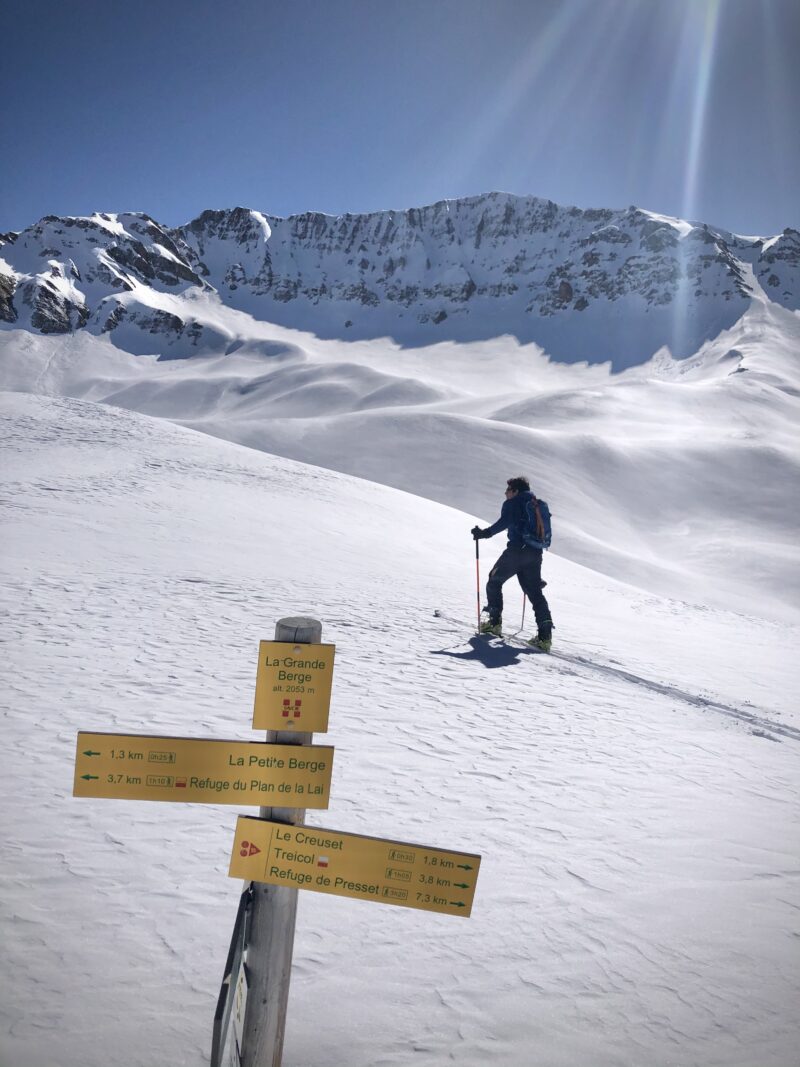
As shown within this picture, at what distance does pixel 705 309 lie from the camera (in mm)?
126312

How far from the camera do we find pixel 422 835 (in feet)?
12.8

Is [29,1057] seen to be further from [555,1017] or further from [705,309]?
[705,309]

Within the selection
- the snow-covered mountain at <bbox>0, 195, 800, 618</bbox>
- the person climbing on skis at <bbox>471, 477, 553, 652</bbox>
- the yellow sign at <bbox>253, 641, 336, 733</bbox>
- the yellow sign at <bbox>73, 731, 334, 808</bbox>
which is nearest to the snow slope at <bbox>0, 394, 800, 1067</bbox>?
the person climbing on skis at <bbox>471, 477, 553, 652</bbox>

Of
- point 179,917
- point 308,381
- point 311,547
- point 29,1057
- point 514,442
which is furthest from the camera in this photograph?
point 308,381

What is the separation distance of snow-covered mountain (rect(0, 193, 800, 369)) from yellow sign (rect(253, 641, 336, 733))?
124 meters

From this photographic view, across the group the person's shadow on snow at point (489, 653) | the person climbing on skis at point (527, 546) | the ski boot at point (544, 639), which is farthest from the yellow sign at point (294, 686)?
the ski boot at point (544, 639)

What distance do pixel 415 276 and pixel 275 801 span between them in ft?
578

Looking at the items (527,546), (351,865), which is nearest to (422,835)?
(351,865)

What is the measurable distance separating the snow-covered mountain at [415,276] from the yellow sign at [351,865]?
124 meters

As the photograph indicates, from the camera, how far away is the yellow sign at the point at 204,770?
2021 mm

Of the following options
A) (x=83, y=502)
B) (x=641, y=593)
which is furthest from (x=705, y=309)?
(x=83, y=502)

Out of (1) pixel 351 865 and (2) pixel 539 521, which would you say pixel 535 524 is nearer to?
(2) pixel 539 521

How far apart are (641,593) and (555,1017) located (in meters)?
14.9

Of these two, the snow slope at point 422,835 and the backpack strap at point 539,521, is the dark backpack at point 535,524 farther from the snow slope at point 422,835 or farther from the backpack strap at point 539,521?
the snow slope at point 422,835
